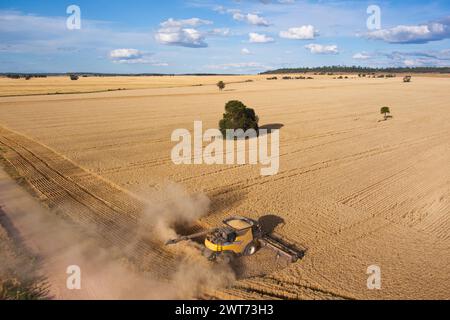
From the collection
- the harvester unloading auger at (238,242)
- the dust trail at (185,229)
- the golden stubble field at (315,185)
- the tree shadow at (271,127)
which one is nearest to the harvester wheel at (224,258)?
the harvester unloading auger at (238,242)

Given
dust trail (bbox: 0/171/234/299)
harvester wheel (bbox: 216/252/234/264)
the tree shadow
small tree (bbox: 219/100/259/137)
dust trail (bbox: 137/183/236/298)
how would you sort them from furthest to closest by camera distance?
the tree shadow < small tree (bbox: 219/100/259/137) < harvester wheel (bbox: 216/252/234/264) < dust trail (bbox: 137/183/236/298) < dust trail (bbox: 0/171/234/299)

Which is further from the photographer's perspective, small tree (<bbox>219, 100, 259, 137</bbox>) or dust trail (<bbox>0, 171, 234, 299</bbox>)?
small tree (<bbox>219, 100, 259, 137</bbox>)

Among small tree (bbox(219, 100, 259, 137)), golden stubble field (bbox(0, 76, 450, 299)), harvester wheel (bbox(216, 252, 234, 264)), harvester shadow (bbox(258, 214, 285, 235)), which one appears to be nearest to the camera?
golden stubble field (bbox(0, 76, 450, 299))

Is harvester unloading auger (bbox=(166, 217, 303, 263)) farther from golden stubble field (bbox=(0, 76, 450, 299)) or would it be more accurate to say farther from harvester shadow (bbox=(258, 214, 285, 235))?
harvester shadow (bbox=(258, 214, 285, 235))

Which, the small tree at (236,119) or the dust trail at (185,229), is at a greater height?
the small tree at (236,119)

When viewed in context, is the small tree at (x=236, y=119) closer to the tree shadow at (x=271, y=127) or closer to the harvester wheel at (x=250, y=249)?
the tree shadow at (x=271, y=127)

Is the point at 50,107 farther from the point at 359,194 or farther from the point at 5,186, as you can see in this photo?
the point at 359,194

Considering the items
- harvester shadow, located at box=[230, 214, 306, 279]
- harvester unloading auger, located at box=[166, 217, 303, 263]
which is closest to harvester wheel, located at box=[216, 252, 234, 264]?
harvester unloading auger, located at box=[166, 217, 303, 263]
